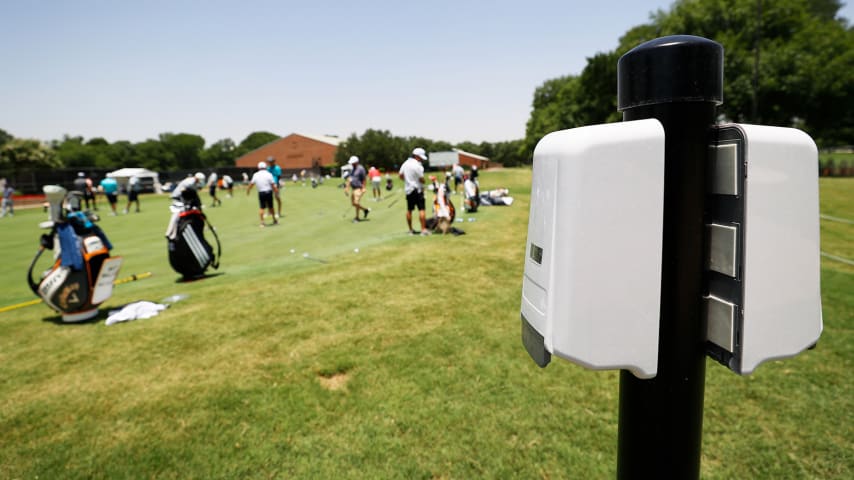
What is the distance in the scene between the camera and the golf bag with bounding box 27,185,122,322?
17.0 feet

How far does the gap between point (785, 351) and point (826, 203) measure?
22401 millimetres

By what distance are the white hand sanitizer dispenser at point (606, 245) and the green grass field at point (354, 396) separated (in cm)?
200

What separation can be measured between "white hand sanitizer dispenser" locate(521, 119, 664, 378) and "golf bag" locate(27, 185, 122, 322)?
20.1 ft

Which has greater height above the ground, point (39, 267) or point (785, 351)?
point (785, 351)

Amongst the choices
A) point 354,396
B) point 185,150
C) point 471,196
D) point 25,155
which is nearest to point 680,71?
point 354,396

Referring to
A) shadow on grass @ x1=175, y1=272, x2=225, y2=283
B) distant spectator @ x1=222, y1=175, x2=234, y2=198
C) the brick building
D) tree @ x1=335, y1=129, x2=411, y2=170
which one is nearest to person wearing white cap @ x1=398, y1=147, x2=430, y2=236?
shadow on grass @ x1=175, y1=272, x2=225, y2=283

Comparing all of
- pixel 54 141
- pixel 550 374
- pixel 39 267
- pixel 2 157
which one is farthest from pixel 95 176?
pixel 54 141

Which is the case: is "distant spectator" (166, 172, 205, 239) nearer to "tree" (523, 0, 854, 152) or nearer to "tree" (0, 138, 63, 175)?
"tree" (523, 0, 854, 152)

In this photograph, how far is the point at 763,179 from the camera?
817 mm

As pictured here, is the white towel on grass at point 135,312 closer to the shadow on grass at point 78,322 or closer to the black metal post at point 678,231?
the shadow on grass at point 78,322

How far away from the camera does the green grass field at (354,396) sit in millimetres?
2664

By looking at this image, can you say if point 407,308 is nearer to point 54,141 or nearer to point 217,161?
point 217,161

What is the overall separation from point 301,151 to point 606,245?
81.3 metres

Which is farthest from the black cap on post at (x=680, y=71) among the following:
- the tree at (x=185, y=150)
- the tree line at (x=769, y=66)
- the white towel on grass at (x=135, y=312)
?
the tree at (x=185, y=150)
